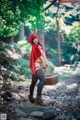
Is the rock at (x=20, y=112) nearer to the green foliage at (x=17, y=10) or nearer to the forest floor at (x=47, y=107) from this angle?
the forest floor at (x=47, y=107)

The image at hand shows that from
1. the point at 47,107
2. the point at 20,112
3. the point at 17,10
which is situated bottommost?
the point at 47,107

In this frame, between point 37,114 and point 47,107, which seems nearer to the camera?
point 37,114

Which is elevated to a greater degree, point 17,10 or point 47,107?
point 17,10

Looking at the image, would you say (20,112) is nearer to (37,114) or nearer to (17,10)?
(37,114)

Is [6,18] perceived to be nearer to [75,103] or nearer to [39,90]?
[39,90]

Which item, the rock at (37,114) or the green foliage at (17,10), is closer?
the rock at (37,114)

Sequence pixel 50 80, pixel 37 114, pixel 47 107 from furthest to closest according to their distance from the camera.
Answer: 1. pixel 50 80
2. pixel 47 107
3. pixel 37 114

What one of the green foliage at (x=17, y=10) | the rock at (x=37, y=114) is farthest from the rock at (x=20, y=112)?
the green foliage at (x=17, y=10)

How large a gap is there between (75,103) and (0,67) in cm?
485

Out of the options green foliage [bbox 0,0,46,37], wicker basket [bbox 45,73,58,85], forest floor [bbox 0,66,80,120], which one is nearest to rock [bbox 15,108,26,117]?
forest floor [bbox 0,66,80,120]

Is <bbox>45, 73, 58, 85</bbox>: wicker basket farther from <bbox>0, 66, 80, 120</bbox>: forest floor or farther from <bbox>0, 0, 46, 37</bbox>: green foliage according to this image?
<bbox>0, 0, 46, 37</bbox>: green foliage

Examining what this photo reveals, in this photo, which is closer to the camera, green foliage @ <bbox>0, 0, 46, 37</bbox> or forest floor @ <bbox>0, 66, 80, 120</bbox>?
forest floor @ <bbox>0, 66, 80, 120</bbox>

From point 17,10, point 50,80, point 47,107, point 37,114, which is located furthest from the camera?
point 50,80

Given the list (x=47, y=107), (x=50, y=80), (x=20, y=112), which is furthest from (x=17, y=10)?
(x=20, y=112)
